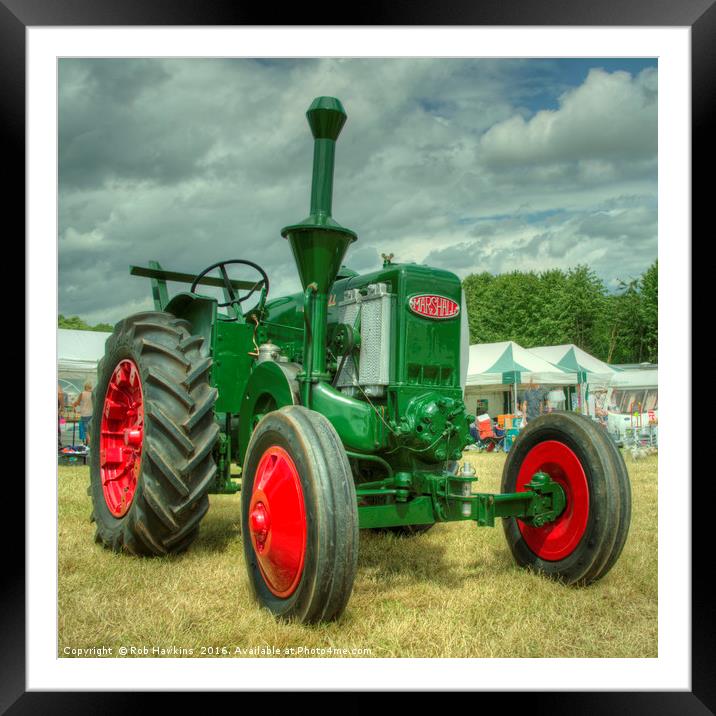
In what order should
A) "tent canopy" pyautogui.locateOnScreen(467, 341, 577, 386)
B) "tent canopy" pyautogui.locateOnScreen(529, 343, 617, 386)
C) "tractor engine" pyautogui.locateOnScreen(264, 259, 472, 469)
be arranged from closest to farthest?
"tractor engine" pyautogui.locateOnScreen(264, 259, 472, 469) → "tent canopy" pyautogui.locateOnScreen(529, 343, 617, 386) → "tent canopy" pyautogui.locateOnScreen(467, 341, 577, 386)

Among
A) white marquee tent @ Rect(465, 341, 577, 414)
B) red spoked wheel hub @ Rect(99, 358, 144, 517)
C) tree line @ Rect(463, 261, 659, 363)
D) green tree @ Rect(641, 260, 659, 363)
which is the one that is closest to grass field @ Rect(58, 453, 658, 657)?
red spoked wheel hub @ Rect(99, 358, 144, 517)

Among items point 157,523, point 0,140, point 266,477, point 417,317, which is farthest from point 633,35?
point 157,523

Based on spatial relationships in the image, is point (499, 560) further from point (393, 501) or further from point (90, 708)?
point (90, 708)

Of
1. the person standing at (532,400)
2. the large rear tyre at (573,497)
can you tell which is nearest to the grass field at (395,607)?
the large rear tyre at (573,497)

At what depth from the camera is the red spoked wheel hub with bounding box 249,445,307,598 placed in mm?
2678

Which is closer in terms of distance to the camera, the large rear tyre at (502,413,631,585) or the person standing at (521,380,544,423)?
the large rear tyre at (502,413,631,585)

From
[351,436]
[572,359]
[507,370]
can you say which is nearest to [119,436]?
[351,436]

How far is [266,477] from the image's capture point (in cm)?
294

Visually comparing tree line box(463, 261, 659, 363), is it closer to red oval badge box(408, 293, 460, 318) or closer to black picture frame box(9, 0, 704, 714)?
red oval badge box(408, 293, 460, 318)

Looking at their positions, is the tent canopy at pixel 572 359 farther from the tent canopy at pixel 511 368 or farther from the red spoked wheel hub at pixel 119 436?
the red spoked wheel hub at pixel 119 436

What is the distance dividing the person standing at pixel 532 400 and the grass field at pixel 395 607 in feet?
25.8

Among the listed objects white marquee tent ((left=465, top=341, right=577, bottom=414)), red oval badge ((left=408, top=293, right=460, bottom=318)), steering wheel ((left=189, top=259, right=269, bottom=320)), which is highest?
steering wheel ((left=189, top=259, right=269, bottom=320))

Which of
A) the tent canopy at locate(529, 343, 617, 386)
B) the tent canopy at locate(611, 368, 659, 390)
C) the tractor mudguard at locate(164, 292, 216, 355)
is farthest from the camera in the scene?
the tent canopy at locate(529, 343, 617, 386)

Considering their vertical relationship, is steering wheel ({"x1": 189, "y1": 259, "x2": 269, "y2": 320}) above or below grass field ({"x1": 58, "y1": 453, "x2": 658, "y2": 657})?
above
